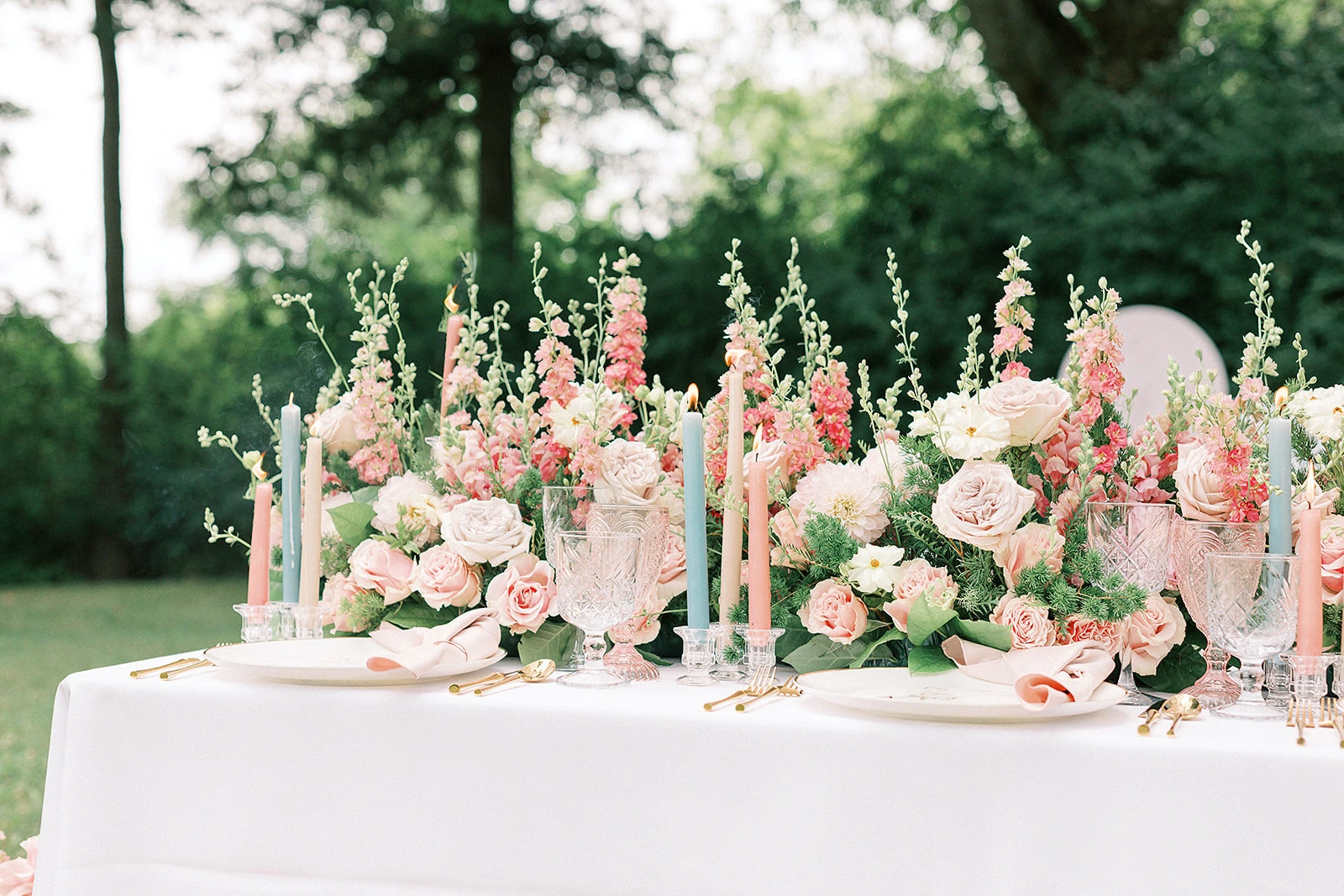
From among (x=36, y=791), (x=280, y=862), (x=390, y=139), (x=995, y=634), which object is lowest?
(x=36, y=791)

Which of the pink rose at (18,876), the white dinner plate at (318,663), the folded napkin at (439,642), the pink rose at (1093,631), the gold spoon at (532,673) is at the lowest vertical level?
the pink rose at (18,876)

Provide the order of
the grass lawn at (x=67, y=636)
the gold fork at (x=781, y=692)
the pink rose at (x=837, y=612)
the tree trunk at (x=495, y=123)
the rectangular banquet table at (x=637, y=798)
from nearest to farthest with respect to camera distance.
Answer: the rectangular banquet table at (x=637, y=798), the gold fork at (x=781, y=692), the pink rose at (x=837, y=612), the grass lawn at (x=67, y=636), the tree trunk at (x=495, y=123)

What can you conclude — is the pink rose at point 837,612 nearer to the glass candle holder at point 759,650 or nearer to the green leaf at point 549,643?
the glass candle holder at point 759,650

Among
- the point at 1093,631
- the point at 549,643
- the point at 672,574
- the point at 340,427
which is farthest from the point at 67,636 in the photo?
the point at 1093,631

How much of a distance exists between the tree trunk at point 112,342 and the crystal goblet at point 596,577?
7.41 metres

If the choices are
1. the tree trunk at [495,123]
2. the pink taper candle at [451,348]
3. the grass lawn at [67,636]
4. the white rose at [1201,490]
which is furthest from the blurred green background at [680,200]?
the white rose at [1201,490]

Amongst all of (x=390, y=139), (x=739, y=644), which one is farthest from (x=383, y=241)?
(x=739, y=644)

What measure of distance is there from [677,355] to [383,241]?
4.04m

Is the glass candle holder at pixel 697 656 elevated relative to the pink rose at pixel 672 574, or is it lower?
lower

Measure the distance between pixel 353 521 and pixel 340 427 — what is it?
20 centimetres

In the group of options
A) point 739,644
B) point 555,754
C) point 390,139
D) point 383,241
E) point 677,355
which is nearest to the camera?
point 555,754

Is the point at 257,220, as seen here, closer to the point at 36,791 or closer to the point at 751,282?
the point at 751,282

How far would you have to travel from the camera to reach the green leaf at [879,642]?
142cm

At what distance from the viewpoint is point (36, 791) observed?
15.2 feet
